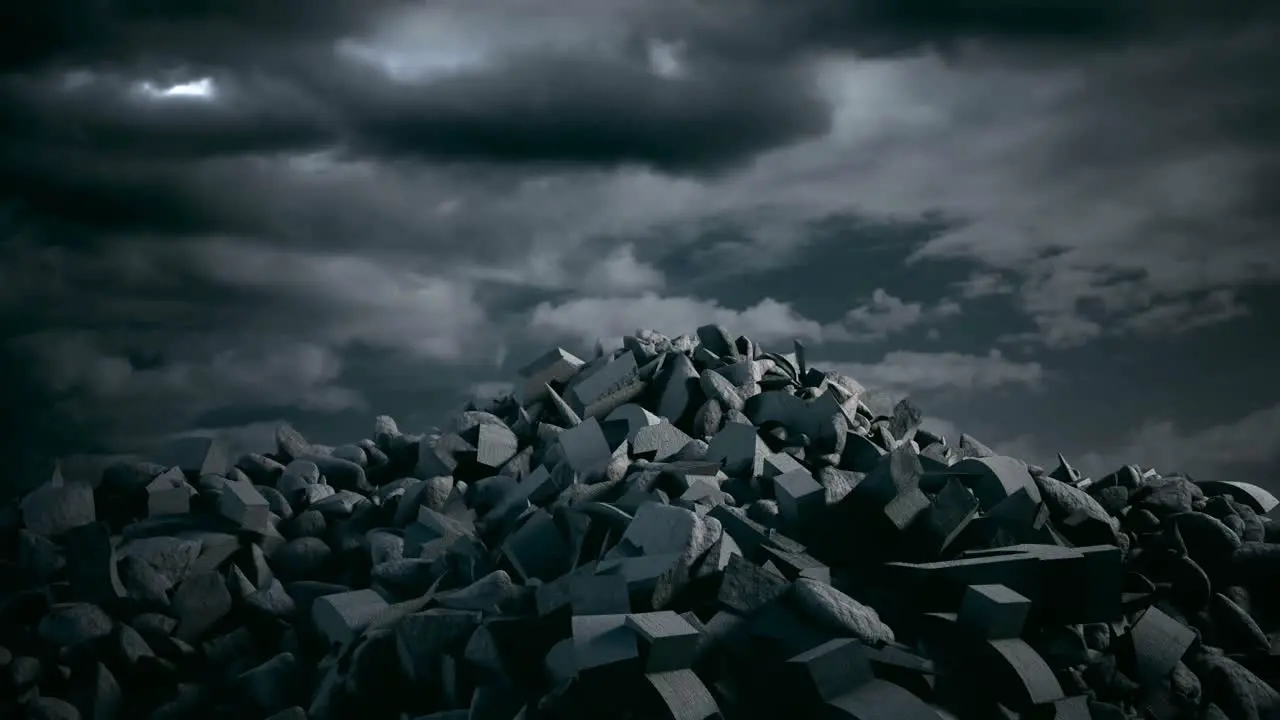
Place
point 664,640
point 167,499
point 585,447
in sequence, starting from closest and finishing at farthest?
1. point 664,640
2. point 585,447
3. point 167,499

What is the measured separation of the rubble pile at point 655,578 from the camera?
375cm

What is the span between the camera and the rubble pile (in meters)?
3.75

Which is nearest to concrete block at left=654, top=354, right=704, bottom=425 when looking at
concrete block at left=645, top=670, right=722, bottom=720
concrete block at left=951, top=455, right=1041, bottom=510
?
concrete block at left=951, top=455, right=1041, bottom=510

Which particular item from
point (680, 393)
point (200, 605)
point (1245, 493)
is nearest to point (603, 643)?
point (200, 605)

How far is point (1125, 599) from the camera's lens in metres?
4.73

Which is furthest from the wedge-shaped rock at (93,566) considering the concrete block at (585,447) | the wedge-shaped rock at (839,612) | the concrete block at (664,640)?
the wedge-shaped rock at (839,612)

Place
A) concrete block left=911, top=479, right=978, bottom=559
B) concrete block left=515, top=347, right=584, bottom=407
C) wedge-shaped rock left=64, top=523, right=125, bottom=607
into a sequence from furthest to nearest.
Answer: concrete block left=515, top=347, right=584, bottom=407
wedge-shaped rock left=64, top=523, right=125, bottom=607
concrete block left=911, top=479, right=978, bottom=559

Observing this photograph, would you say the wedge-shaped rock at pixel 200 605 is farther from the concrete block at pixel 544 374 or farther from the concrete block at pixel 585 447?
the concrete block at pixel 544 374

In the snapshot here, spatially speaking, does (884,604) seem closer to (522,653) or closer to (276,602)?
(522,653)

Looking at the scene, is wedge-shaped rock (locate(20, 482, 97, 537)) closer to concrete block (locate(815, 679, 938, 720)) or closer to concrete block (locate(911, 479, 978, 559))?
concrete block (locate(815, 679, 938, 720))

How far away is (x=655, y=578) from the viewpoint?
3895 mm

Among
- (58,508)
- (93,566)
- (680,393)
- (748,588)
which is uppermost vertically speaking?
(680,393)

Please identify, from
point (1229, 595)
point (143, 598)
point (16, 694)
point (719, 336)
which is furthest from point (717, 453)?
point (16, 694)

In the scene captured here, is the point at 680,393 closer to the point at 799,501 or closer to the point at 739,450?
the point at 739,450
